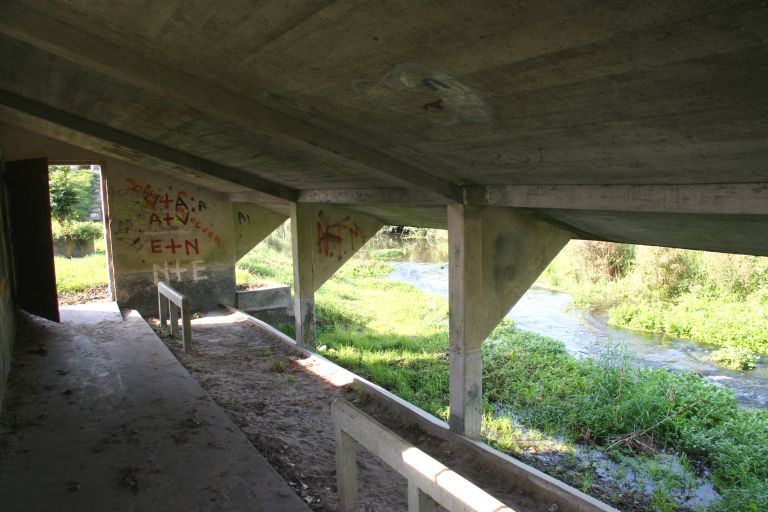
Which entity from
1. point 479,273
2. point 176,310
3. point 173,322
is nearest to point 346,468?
point 479,273

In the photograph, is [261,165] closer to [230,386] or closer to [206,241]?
[230,386]

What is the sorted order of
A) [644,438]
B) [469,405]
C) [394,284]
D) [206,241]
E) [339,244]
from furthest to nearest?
[394,284], [206,241], [339,244], [644,438], [469,405]

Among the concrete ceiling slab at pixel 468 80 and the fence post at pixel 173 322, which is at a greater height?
the concrete ceiling slab at pixel 468 80

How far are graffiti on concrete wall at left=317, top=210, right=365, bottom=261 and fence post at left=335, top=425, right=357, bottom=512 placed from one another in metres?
6.17

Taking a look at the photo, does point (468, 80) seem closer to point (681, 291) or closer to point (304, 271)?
point (304, 271)

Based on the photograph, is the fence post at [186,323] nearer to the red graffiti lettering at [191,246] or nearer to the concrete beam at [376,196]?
the concrete beam at [376,196]

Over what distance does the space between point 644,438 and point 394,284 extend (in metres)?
13.4

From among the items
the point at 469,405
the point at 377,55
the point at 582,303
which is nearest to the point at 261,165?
the point at 469,405

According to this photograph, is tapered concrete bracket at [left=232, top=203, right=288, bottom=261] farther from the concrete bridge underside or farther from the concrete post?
the concrete bridge underside

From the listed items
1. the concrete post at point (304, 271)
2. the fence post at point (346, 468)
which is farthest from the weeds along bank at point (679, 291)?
the fence post at point (346, 468)

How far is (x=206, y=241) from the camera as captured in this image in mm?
12195

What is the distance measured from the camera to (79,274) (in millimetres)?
13336

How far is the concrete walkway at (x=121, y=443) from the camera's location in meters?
3.98

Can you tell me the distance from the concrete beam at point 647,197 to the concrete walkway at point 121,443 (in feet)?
10.1
